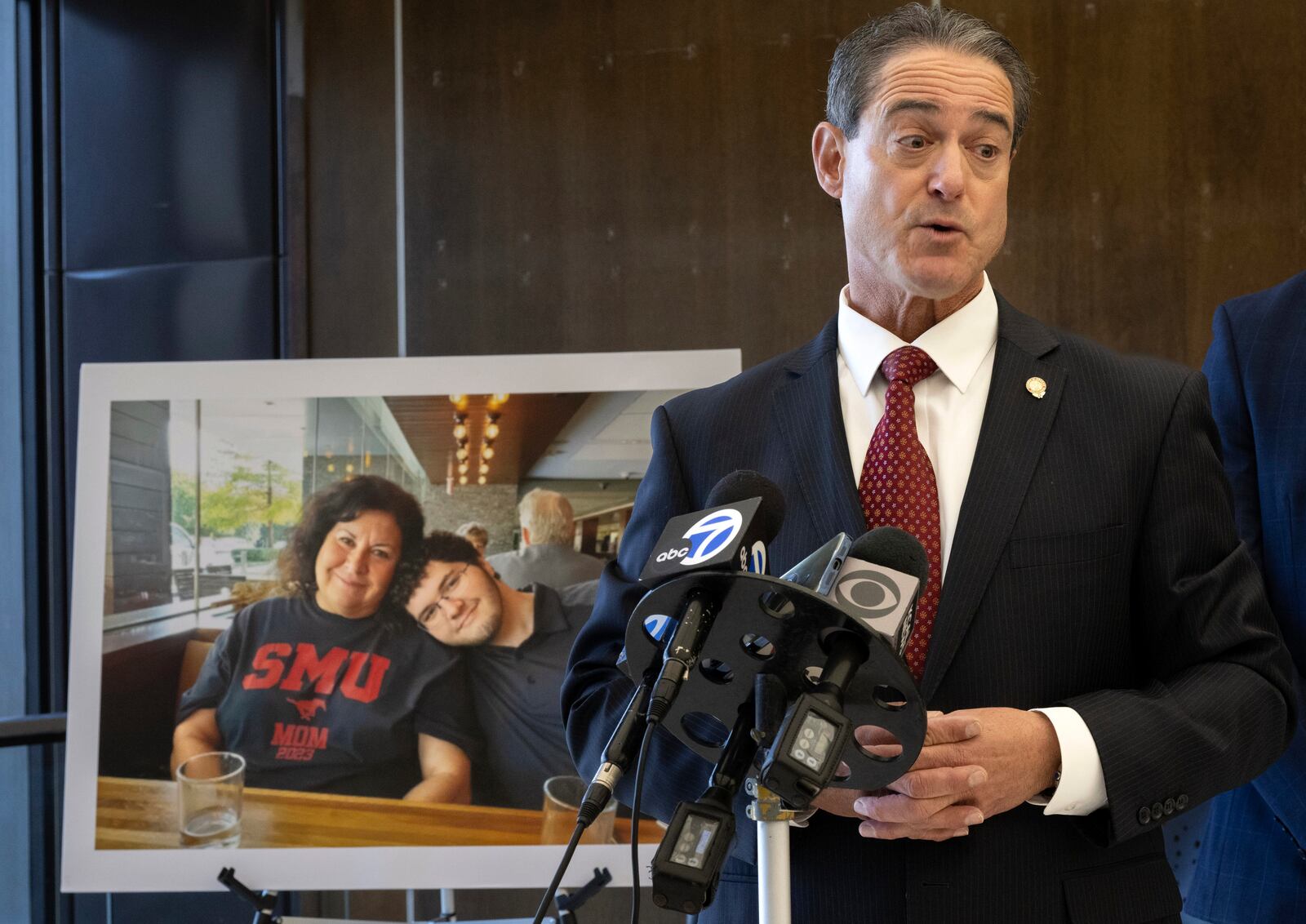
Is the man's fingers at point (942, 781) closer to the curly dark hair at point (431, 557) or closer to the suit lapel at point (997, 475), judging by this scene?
the suit lapel at point (997, 475)

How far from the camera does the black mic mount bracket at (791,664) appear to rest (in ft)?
2.78

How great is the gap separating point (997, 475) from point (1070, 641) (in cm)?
20

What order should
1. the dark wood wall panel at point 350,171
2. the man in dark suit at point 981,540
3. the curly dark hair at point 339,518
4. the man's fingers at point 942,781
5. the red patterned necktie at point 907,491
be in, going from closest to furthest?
1. the man's fingers at point 942,781
2. the man in dark suit at point 981,540
3. the red patterned necktie at point 907,491
4. the curly dark hair at point 339,518
5. the dark wood wall panel at point 350,171

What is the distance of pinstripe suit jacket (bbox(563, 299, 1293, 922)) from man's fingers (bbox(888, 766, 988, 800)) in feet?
0.57

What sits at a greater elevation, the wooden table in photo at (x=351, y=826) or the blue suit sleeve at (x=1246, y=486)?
the blue suit sleeve at (x=1246, y=486)

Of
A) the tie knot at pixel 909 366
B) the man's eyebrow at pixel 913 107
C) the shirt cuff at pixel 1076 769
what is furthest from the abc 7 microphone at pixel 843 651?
the man's eyebrow at pixel 913 107

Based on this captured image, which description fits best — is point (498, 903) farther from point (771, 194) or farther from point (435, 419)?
point (771, 194)

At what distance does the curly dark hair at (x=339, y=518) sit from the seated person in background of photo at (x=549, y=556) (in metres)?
0.24

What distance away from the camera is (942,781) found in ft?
3.84

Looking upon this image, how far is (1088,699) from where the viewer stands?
4.31ft

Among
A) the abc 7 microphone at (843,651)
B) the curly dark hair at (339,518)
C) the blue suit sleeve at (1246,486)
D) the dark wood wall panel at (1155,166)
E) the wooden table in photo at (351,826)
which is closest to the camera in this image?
the abc 7 microphone at (843,651)

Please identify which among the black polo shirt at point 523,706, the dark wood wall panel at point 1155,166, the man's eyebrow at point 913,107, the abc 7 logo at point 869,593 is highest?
the dark wood wall panel at point 1155,166

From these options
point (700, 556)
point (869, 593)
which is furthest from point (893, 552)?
point (700, 556)

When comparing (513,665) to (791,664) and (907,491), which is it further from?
(791,664)
